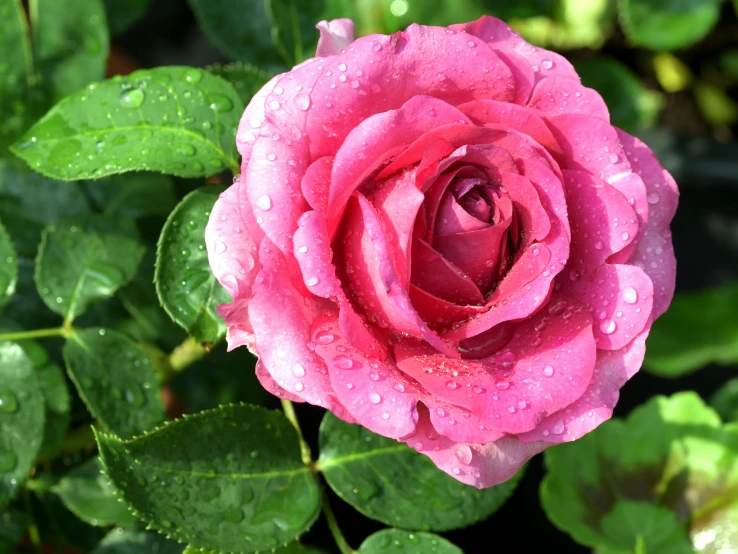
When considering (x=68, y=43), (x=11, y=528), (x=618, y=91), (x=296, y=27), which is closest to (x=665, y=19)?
(x=618, y=91)

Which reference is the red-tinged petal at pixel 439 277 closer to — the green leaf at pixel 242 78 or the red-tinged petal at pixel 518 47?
the red-tinged petal at pixel 518 47

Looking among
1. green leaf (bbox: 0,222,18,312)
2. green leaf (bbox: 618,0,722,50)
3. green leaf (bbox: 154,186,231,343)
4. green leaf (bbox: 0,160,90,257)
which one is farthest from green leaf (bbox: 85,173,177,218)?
green leaf (bbox: 618,0,722,50)

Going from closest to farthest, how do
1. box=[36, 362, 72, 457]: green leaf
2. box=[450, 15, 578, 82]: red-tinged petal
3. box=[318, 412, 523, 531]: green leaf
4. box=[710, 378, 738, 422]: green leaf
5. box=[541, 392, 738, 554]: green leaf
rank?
box=[450, 15, 578, 82]: red-tinged petal → box=[318, 412, 523, 531]: green leaf → box=[36, 362, 72, 457]: green leaf → box=[541, 392, 738, 554]: green leaf → box=[710, 378, 738, 422]: green leaf

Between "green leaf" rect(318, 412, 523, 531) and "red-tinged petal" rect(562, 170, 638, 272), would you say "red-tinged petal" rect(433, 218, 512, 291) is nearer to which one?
"red-tinged petal" rect(562, 170, 638, 272)

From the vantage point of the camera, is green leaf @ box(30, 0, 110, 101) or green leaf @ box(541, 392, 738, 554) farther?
green leaf @ box(541, 392, 738, 554)

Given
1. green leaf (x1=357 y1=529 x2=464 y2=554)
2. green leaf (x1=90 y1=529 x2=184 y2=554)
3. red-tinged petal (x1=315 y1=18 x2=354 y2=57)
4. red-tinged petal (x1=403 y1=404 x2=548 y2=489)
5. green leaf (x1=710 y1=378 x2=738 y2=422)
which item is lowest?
green leaf (x1=710 y1=378 x2=738 y2=422)

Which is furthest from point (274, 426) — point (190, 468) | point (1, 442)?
point (1, 442)

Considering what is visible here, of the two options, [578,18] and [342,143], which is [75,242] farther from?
[578,18]
